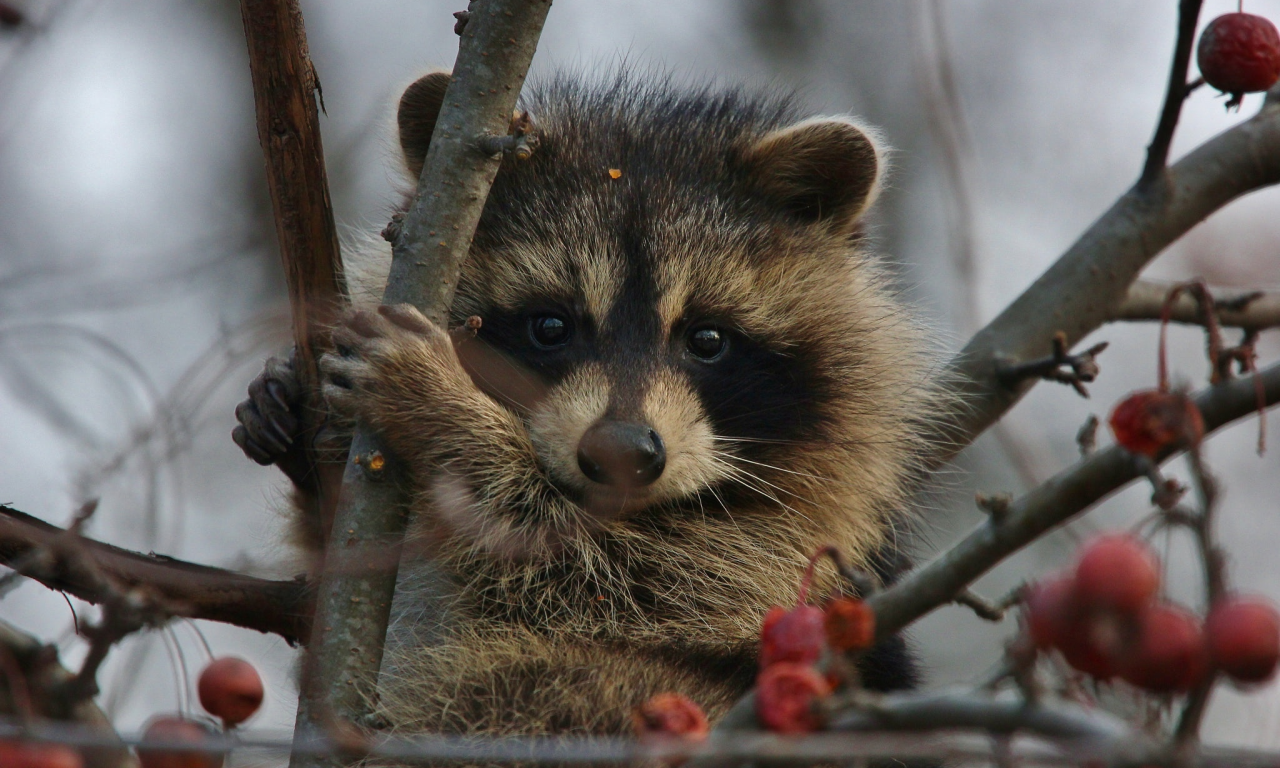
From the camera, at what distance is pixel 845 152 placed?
382 centimetres

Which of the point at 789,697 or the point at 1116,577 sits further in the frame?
the point at 789,697

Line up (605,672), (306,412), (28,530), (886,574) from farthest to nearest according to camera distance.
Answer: (886,574) < (306,412) < (605,672) < (28,530)

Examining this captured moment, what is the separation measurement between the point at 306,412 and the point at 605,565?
90 centimetres

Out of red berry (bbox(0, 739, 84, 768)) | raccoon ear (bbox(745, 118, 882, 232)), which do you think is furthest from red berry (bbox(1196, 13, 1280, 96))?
red berry (bbox(0, 739, 84, 768))

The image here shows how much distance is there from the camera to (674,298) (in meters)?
3.40

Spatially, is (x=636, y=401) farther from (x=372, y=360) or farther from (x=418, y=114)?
(x=418, y=114)

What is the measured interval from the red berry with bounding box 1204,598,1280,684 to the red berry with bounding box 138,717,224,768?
1.18 m

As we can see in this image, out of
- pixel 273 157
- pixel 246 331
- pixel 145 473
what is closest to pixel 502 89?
pixel 273 157

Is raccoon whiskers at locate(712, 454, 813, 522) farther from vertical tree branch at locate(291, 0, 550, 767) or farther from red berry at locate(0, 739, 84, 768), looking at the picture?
red berry at locate(0, 739, 84, 768)

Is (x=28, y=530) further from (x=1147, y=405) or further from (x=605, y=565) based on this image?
(x=1147, y=405)

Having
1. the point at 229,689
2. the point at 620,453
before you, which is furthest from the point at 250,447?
the point at 229,689

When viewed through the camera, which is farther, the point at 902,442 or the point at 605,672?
the point at 902,442

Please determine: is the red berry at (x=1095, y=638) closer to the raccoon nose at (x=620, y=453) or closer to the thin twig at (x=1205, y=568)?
the thin twig at (x=1205, y=568)

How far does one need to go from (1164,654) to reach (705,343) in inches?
88.6
